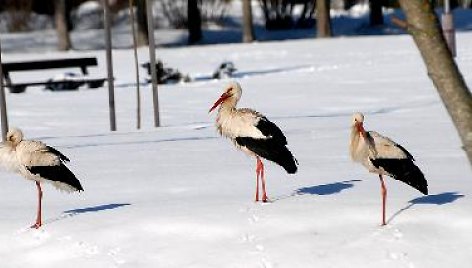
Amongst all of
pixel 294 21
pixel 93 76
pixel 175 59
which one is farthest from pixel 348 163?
pixel 294 21

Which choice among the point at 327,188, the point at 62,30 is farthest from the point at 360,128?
the point at 62,30

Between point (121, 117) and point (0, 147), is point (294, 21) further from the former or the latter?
point (0, 147)

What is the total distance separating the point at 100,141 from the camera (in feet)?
59.0

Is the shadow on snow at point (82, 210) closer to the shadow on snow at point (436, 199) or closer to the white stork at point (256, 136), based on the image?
the white stork at point (256, 136)

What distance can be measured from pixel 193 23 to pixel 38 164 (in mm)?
49853

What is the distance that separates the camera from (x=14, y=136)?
10.5 m

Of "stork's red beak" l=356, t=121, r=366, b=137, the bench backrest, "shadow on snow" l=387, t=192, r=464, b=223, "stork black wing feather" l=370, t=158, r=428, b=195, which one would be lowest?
"shadow on snow" l=387, t=192, r=464, b=223

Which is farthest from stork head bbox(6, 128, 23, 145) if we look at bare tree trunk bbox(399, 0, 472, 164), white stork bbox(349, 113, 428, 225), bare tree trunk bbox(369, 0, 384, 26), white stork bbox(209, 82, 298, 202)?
bare tree trunk bbox(369, 0, 384, 26)

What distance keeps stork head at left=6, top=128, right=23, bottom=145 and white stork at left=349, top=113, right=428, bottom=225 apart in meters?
2.94

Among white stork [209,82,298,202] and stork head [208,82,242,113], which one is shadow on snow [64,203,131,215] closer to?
white stork [209,82,298,202]

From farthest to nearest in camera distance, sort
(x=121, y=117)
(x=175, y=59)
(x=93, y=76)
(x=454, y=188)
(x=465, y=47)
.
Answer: (x=175, y=59), (x=465, y=47), (x=93, y=76), (x=121, y=117), (x=454, y=188)

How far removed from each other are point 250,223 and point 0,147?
244 centimetres

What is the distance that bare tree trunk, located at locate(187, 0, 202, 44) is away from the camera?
2323 inches

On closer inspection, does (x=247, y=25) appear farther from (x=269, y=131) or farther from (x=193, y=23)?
(x=269, y=131)
